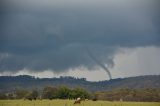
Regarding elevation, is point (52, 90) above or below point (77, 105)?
above

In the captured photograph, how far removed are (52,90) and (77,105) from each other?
181 feet

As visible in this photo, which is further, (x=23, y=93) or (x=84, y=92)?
(x=23, y=93)

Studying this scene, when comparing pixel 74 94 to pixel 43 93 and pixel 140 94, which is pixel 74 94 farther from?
pixel 140 94

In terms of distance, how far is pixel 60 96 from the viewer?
9344 centimetres

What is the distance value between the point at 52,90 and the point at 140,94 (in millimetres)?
26252

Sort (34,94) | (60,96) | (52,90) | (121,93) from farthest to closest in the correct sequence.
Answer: (121,93)
(34,94)
(52,90)
(60,96)

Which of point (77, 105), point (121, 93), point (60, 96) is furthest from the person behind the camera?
point (121, 93)

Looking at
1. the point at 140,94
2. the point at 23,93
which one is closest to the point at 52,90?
the point at 23,93

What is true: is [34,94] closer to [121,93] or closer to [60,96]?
[60,96]

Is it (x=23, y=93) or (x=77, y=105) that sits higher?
(x=23, y=93)

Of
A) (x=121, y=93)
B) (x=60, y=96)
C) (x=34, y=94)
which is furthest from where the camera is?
(x=121, y=93)

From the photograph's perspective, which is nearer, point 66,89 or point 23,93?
point 66,89

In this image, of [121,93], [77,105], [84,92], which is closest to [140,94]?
[121,93]

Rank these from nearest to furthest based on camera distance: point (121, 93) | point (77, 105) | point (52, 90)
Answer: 1. point (77, 105)
2. point (52, 90)
3. point (121, 93)
